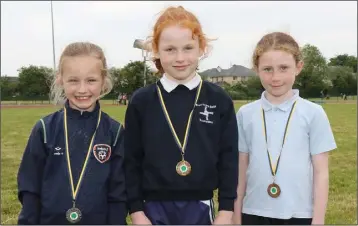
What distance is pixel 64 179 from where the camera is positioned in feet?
9.54

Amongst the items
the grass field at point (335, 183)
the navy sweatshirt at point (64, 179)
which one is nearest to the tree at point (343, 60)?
the grass field at point (335, 183)

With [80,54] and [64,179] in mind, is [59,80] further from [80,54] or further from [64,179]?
[64,179]

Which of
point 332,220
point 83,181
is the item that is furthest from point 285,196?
point 332,220

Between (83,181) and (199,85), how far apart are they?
93 cm

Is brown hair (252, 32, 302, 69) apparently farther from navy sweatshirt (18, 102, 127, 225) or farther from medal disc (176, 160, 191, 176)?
navy sweatshirt (18, 102, 127, 225)

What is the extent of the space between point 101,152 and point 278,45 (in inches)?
53.1

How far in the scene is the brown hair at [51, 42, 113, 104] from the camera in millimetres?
3080

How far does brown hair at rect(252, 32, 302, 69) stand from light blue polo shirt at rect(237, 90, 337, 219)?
318 mm

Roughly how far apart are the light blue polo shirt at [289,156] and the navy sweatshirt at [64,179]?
35.0 inches

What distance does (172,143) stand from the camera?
2850mm

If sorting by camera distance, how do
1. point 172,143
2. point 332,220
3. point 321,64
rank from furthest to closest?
point 321,64 → point 332,220 → point 172,143

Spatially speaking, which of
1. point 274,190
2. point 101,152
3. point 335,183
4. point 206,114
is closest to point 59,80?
point 101,152

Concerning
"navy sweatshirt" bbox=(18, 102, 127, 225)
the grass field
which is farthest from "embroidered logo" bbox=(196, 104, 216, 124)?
the grass field

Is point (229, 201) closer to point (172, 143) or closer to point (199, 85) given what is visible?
point (172, 143)
